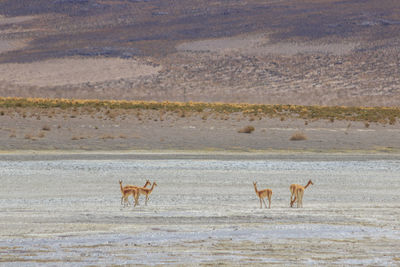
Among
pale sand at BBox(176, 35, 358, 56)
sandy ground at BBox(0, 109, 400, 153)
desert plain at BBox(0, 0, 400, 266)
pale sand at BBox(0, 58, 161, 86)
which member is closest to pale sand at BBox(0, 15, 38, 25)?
pale sand at BBox(0, 58, 161, 86)

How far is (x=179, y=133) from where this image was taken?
28.8m

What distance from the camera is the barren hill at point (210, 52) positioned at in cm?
7762

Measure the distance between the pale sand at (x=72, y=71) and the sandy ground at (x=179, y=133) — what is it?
157ft

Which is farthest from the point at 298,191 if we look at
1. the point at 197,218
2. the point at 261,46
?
the point at 261,46

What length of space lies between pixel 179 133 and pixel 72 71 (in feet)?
206

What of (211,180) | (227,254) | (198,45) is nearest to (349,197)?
(211,180)

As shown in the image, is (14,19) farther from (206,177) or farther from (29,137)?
(206,177)

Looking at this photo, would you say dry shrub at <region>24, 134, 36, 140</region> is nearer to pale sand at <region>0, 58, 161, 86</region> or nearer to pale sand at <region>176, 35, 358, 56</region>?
pale sand at <region>0, 58, 161, 86</region>

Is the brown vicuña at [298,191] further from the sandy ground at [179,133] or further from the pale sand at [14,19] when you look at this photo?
the pale sand at [14,19]

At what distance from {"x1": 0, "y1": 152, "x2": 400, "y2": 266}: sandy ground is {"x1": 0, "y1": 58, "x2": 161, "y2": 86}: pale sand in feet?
225

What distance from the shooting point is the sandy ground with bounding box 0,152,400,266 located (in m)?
8.16

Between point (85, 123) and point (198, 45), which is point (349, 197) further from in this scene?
point (198, 45)

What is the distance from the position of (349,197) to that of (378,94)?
201 feet

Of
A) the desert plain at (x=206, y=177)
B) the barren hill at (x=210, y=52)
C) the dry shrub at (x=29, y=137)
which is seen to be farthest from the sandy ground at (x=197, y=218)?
the barren hill at (x=210, y=52)
